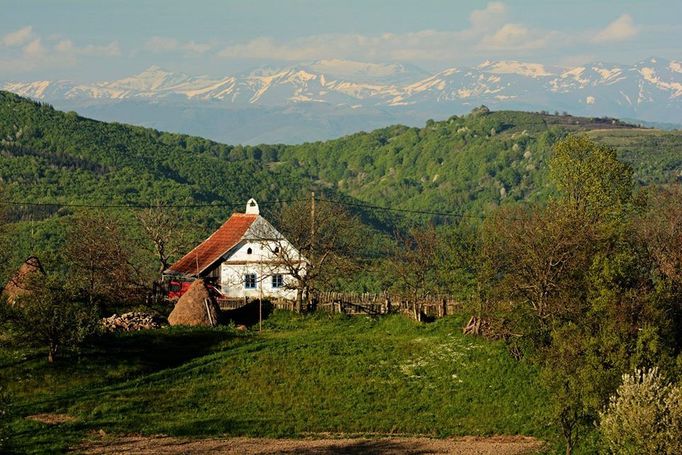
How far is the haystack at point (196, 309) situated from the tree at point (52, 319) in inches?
363

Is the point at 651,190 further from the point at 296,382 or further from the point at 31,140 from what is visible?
the point at 31,140

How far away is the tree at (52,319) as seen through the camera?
46.9 meters

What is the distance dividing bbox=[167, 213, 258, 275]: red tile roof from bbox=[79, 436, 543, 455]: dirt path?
104ft

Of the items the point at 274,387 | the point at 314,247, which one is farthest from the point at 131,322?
the point at 314,247

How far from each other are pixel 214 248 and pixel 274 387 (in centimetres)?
2791

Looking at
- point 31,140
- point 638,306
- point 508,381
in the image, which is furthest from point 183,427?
point 31,140

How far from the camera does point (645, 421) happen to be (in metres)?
31.0

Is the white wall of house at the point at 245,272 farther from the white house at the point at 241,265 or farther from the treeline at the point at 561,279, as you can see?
the treeline at the point at 561,279

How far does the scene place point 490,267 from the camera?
54.5 m

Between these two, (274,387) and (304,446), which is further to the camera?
(274,387)

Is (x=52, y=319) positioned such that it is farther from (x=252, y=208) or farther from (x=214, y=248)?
(x=252, y=208)

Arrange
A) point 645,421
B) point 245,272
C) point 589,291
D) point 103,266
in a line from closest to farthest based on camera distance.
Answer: point 645,421
point 589,291
point 103,266
point 245,272

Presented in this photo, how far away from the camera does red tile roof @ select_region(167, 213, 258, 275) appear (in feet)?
233

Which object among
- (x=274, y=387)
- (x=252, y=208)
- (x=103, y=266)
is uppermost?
(x=252, y=208)
